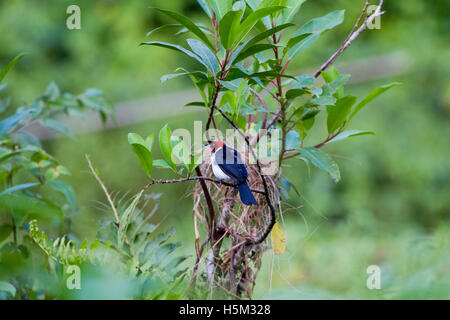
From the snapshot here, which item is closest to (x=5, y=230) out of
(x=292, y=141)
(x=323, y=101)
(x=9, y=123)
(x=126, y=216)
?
(x=9, y=123)

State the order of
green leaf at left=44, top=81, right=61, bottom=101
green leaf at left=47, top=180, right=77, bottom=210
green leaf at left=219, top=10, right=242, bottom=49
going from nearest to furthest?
green leaf at left=219, top=10, right=242, bottom=49
green leaf at left=47, top=180, right=77, bottom=210
green leaf at left=44, top=81, right=61, bottom=101

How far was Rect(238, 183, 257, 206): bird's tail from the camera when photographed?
113 centimetres

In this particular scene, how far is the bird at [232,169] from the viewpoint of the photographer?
1138mm

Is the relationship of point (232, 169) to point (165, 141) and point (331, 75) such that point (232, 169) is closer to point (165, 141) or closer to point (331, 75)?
point (165, 141)

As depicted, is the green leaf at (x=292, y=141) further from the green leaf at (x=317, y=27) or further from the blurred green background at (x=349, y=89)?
the blurred green background at (x=349, y=89)

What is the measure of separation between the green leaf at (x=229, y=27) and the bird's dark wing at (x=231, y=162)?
0.29 metres

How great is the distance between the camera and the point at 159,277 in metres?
1.08

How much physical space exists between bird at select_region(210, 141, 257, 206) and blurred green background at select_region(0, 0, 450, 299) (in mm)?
2316

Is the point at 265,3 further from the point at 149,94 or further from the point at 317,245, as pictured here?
the point at 149,94

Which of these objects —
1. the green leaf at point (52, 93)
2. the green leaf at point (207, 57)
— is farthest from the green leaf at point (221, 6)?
the green leaf at point (52, 93)

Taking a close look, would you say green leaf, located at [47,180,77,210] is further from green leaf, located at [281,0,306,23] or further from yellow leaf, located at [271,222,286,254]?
green leaf, located at [281,0,306,23]

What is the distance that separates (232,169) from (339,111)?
0.29 m

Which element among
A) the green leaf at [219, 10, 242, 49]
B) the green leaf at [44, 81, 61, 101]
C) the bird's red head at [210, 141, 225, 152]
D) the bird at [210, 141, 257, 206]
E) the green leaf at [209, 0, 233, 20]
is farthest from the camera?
the green leaf at [44, 81, 61, 101]

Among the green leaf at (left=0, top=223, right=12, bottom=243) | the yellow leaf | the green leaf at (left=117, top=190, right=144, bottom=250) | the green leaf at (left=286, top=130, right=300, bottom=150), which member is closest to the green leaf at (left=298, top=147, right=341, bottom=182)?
the green leaf at (left=286, top=130, right=300, bottom=150)
